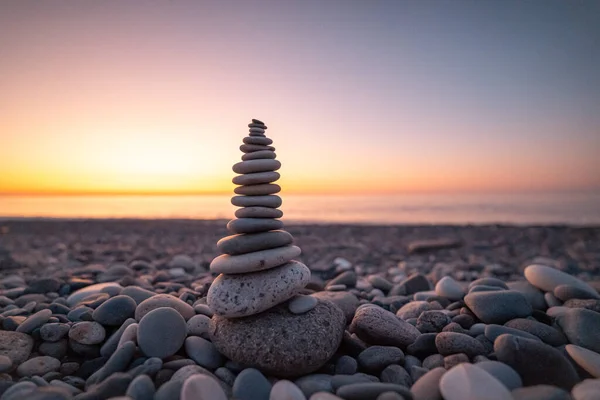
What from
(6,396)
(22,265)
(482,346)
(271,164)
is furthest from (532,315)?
(22,265)

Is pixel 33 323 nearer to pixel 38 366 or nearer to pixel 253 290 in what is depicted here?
pixel 38 366

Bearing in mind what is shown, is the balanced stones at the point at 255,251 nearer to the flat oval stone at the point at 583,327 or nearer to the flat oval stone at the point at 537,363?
the flat oval stone at the point at 537,363

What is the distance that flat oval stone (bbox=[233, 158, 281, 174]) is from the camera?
11.9ft

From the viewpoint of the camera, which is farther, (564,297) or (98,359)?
(564,297)

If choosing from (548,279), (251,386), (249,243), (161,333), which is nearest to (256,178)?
(249,243)

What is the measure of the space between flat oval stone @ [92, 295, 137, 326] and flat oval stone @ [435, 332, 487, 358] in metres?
2.98

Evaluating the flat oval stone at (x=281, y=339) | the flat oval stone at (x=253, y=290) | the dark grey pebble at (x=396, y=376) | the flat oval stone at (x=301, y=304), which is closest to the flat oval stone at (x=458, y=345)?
the dark grey pebble at (x=396, y=376)

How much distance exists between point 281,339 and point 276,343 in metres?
0.05

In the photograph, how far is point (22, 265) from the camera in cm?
822

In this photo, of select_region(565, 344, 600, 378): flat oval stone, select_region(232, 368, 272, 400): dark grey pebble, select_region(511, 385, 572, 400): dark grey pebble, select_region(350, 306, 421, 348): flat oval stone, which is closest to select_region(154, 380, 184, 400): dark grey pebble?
select_region(232, 368, 272, 400): dark grey pebble

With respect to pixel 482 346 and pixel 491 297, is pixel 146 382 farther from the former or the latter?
pixel 491 297

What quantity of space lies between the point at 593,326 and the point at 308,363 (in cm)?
266

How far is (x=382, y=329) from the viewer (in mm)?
3473

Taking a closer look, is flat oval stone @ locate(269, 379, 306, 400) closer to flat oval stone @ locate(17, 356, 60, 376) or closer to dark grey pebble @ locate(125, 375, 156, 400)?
dark grey pebble @ locate(125, 375, 156, 400)
